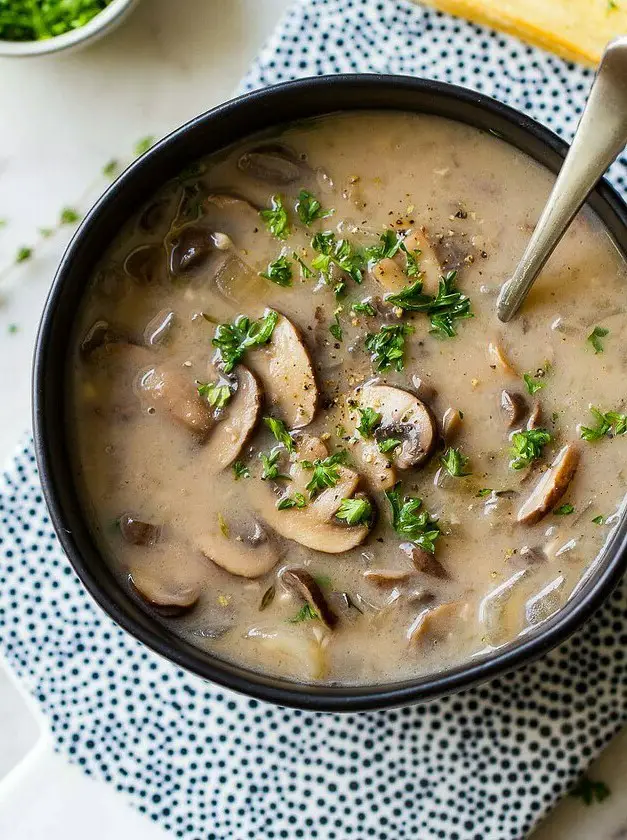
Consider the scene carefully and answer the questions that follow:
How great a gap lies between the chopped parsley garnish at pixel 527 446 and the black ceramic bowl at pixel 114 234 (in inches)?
10.2

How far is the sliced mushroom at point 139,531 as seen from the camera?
2703 millimetres

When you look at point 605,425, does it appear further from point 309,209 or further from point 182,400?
point 182,400

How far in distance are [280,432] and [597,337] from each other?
79cm

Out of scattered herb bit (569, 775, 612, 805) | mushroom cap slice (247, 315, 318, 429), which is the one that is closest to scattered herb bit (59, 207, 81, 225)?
mushroom cap slice (247, 315, 318, 429)

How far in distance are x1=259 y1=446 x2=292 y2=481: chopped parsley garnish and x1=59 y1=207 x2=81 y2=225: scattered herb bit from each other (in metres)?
1.03

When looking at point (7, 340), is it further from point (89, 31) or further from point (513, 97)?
Result: point (513, 97)

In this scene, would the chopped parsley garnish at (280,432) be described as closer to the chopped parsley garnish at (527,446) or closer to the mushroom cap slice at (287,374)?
the mushroom cap slice at (287,374)

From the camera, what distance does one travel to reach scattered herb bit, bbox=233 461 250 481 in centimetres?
267

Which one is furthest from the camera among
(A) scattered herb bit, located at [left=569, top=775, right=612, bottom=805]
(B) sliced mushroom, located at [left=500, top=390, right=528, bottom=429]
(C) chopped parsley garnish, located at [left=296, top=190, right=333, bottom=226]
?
(A) scattered herb bit, located at [left=569, top=775, right=612, bottom=805]

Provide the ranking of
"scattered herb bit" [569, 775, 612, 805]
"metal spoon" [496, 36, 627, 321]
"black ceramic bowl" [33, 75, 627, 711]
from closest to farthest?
"metal spoon" [496, 36, 627, 321], "black ceramic bowl" [33, 75, 627, 711], "scattered herb bit" [569, 775, 612, 805]

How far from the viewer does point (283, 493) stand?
2.66 meters

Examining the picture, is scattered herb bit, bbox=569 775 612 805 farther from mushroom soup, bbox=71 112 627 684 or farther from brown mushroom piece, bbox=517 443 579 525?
brown mushroom piece, bbox=517 443 579 525

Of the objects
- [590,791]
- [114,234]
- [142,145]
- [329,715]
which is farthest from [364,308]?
[590,791]

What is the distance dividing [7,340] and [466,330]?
54.5 inches
